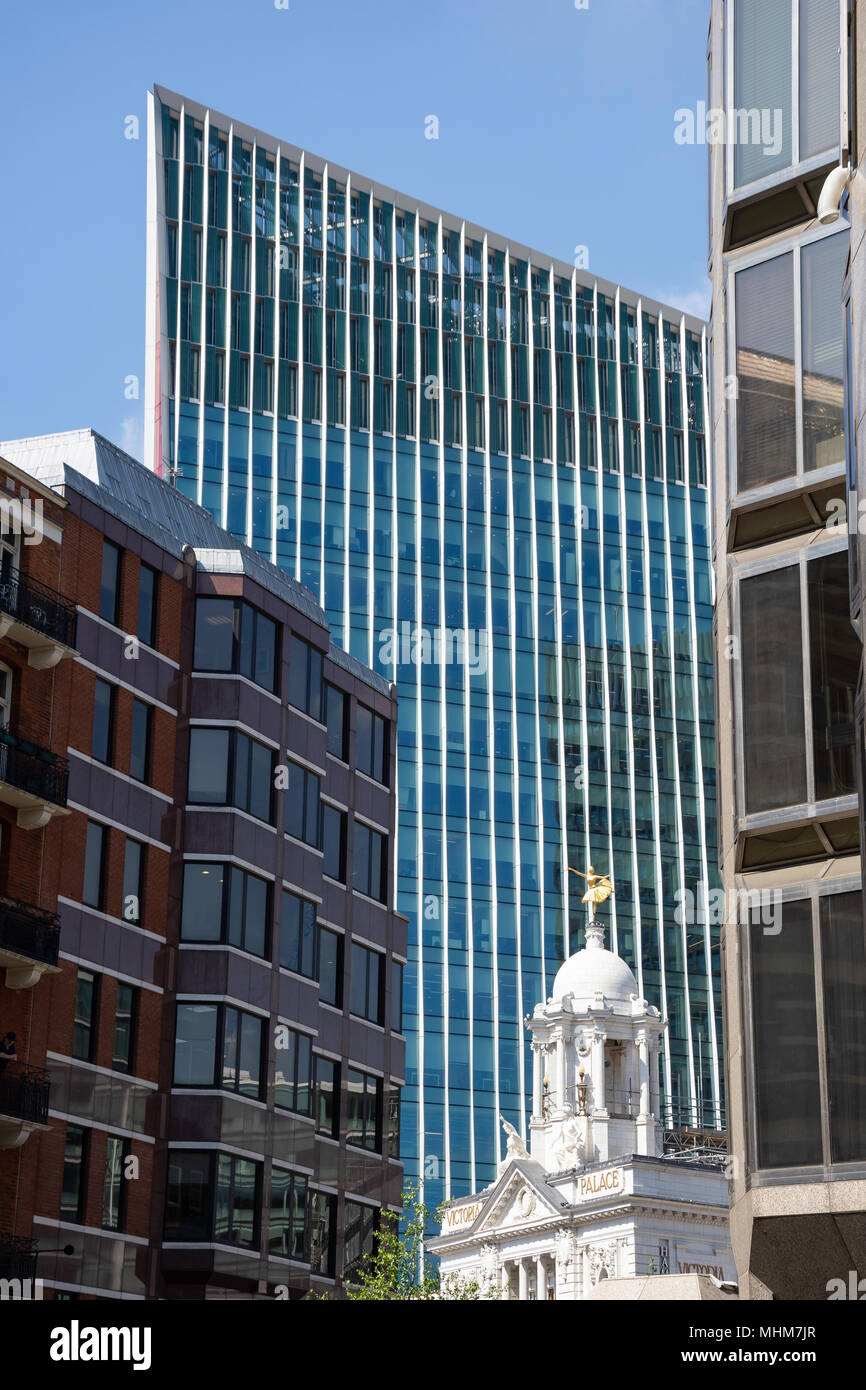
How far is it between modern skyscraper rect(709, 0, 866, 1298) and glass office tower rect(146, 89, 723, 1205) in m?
107

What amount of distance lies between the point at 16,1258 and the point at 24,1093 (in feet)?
11.4

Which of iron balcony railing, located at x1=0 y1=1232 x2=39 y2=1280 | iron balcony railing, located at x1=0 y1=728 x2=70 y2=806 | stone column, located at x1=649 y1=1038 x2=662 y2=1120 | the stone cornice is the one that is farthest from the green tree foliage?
stone column, located at x1=649 y1=1038 x2=662 y2=1120

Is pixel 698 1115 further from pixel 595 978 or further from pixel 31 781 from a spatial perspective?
pixel 31 781

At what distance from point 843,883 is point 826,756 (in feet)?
6.21

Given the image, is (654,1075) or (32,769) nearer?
(32,769)

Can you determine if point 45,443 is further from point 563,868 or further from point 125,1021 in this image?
point 563,868

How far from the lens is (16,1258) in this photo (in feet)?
142

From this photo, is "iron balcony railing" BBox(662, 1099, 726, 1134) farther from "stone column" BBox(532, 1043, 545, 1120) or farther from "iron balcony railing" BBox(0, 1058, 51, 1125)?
"iron balcony railing" BBox(0, 1058, 51, 1125)

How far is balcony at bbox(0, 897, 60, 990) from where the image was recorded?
44.8 metres

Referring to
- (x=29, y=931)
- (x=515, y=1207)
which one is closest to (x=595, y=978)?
(x=515, y=1207)

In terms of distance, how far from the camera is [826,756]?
28.4m

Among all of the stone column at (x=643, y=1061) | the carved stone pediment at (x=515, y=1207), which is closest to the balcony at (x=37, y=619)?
the carved stone pediment at (x=515, y=1207)
